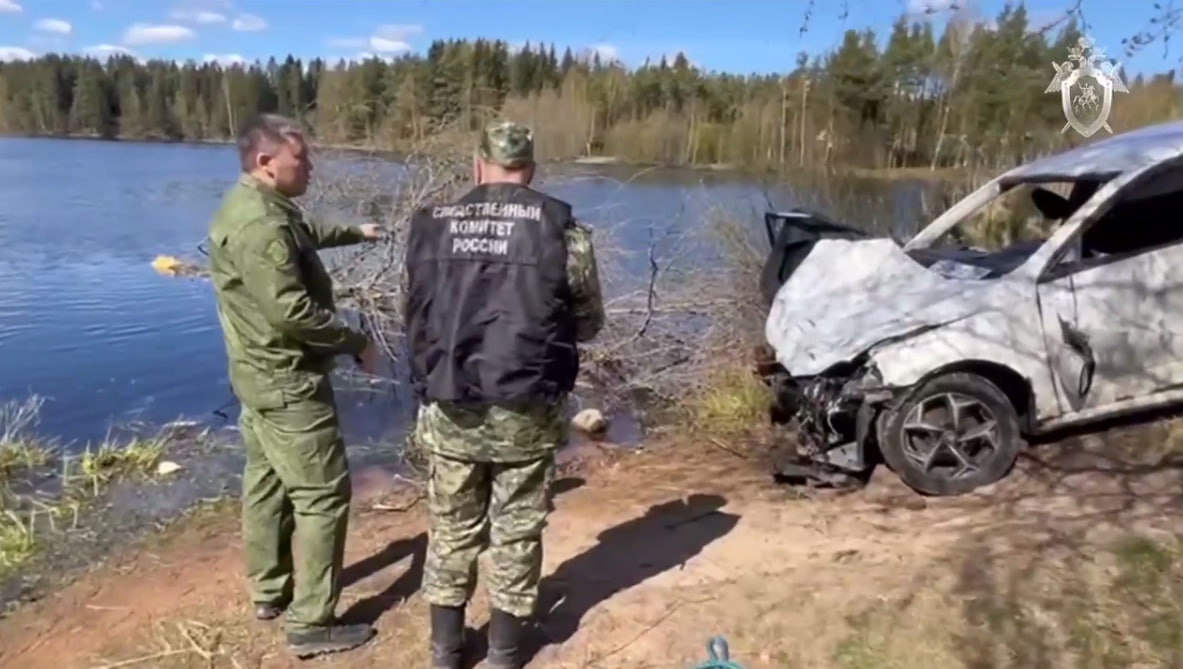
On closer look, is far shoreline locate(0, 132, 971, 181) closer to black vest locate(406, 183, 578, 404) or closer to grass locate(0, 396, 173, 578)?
grass locate(0, 396, 173, 578)

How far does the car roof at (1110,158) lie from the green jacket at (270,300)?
14.2 ft

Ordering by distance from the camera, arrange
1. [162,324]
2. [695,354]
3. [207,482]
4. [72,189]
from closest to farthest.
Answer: [207,482]
[695,354]
[162,324]
[72,189]

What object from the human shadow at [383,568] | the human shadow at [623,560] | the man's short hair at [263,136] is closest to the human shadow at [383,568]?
the human shadow at [383,568]

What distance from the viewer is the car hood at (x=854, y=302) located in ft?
20.1

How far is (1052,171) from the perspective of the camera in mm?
6902

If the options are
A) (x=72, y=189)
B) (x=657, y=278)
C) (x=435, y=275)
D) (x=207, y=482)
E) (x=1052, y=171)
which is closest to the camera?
(x=435, y=275)

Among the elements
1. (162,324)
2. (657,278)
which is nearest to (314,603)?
(657,278)

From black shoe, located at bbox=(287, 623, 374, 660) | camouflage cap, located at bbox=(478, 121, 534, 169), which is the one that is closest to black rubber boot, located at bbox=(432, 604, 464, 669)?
black shoe, located at bbox=(287, 623, 374, 660)

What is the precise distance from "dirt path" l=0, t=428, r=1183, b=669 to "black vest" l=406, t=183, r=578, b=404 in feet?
3.93

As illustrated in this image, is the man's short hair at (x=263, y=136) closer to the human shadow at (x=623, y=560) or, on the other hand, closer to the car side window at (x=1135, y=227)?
the human shadow at (x=623, y=560)

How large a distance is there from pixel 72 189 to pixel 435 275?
104ft

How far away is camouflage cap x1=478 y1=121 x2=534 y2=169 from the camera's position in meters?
4.16

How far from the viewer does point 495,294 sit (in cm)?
411

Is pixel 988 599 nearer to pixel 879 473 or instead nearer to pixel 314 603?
pixel 879 473
